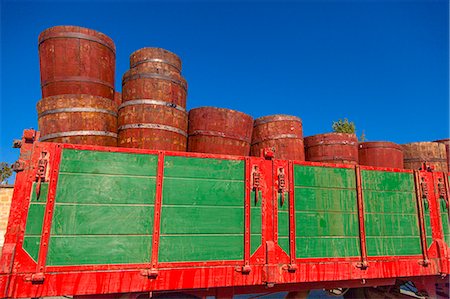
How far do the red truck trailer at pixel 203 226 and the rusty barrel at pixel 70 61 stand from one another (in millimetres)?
1951

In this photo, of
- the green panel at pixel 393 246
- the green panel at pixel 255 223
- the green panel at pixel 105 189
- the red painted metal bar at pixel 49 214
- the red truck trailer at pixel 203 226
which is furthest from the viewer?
the green panel at pixel 393 246

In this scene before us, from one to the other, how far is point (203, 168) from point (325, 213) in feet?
7.19

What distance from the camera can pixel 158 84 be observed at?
5.04 metres

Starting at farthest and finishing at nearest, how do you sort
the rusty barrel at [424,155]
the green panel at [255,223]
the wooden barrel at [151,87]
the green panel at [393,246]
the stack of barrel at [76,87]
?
the rusty barrel at [424,155]
the wooden barrel at [151,87]
the stack of barrel at [76,87]
the green panel at [393,246]
the green panel at [255,223]

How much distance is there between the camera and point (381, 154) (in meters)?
7.16

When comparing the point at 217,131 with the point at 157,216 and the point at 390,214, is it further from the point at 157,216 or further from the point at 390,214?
the point at 390,214

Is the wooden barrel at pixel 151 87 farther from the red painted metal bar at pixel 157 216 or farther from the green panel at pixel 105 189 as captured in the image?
the green panel at pixel 105 189

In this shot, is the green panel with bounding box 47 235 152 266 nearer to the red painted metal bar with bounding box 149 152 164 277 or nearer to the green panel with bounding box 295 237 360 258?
→ the red painted metal bar with bounding box 149 152 164 277

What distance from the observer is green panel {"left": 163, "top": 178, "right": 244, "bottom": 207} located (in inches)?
148

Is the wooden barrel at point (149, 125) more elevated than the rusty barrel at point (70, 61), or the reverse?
the rusty barrel at point (70, 61)

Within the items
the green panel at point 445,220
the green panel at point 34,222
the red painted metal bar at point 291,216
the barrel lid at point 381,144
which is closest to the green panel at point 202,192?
the red painted metal bar at point 291,216

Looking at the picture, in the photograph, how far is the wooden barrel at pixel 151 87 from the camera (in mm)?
4992

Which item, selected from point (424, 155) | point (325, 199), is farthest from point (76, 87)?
point (424, 155)

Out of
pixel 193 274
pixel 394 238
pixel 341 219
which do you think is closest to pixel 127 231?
pixel 193 274
